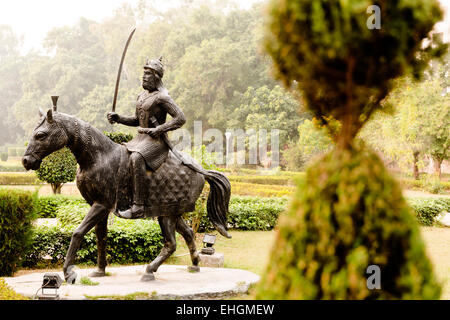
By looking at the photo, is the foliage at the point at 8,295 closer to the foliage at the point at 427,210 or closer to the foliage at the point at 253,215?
the foliage at the point at 253,215

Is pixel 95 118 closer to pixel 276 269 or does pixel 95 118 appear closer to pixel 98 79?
pixel 98 79

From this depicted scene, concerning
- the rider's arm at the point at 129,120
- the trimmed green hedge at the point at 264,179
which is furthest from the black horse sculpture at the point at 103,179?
the trimmed green hedge at the point at 264,179

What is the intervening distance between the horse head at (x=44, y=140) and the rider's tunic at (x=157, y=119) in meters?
0.94

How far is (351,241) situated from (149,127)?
13.9 feet

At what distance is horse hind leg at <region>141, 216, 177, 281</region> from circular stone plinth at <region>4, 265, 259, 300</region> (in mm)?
150

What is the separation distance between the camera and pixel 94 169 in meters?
5.73

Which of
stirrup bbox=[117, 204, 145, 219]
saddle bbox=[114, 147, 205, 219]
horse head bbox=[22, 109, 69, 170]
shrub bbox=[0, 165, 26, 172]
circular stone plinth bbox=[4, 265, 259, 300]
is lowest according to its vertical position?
shrub bbox=[0, 165, 26, 172]

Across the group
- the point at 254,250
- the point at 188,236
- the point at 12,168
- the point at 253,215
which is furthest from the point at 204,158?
the point at 12,168

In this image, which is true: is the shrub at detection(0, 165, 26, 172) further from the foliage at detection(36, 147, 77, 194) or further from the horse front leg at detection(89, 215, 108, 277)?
the horse front leg at detection(89, 215, 108, 277)

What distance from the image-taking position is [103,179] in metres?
5.76

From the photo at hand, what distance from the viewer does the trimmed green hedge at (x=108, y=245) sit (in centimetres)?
789

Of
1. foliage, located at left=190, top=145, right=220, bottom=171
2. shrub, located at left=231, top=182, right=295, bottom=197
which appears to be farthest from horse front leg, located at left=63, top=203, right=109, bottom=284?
shrub, located at left=231, top=182, right=295, bottom=197

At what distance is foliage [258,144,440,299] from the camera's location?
2426mm
